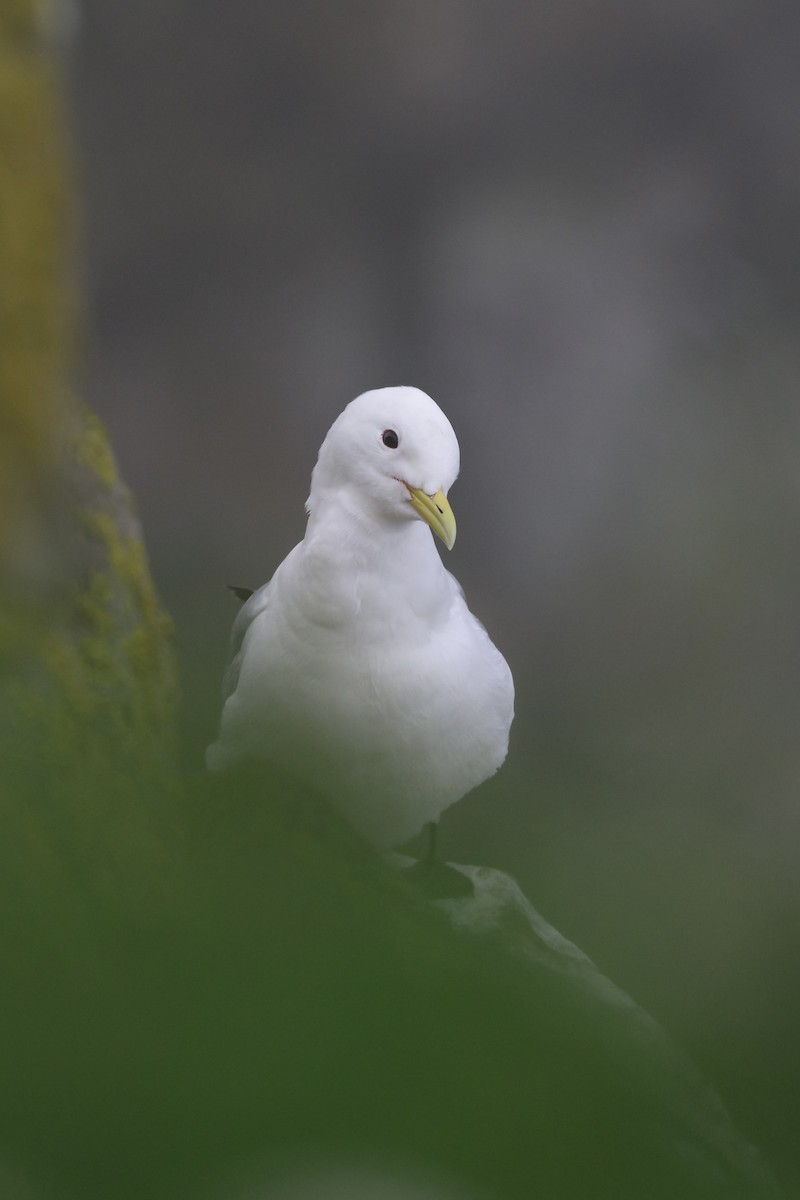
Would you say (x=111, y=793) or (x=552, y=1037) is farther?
(x=111, y=793)

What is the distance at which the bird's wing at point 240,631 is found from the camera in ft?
6.91

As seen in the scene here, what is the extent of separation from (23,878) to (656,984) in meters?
0.16

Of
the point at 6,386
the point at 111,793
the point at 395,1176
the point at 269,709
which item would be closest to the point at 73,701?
the point at 111,793

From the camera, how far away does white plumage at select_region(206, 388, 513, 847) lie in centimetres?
183

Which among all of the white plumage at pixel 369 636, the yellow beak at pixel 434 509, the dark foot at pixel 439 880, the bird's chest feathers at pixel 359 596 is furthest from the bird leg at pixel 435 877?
the yellow beak at pixel 434 509

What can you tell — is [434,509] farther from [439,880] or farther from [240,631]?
[439,880]

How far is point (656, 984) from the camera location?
30 cm

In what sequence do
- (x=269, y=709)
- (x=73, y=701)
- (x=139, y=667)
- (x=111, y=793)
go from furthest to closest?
(x=269, y=709), (x=139, y=667), (x=73, y=701), (x=111, y=793)

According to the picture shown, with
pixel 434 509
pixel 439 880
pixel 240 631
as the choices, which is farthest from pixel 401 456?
pixel 439 880

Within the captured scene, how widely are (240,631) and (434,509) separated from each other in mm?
552

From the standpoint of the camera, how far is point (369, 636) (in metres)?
1.90

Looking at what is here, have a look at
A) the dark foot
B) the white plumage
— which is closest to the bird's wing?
the white plumage

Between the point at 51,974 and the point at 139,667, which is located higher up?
the point at 139,667

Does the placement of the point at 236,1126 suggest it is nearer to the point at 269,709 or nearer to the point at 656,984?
the point at 656,984
